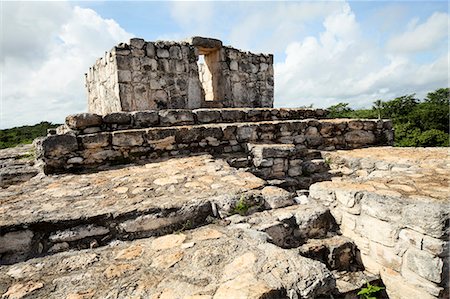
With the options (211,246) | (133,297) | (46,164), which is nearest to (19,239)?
(133,297)

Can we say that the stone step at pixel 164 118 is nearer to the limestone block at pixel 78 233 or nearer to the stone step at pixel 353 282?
the limestone block at pixel 78 233

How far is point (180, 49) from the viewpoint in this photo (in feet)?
20.2

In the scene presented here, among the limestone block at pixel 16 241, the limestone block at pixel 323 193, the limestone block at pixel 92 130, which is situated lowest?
the limestone block at pixel 16 241

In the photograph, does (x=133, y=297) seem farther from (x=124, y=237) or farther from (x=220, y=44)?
(x=220, y=44)

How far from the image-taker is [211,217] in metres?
2.40

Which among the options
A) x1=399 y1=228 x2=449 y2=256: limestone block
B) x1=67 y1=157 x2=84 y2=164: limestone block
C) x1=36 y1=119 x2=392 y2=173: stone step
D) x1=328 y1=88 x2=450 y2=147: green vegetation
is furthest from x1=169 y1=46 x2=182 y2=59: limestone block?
x1=328 y1=88 x2=450 y2=147: green vegetation

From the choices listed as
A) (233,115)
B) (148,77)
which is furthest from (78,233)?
(148,77)

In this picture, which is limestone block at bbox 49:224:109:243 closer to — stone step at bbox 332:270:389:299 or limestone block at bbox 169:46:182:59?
stone step at bbox 332:270:389:299

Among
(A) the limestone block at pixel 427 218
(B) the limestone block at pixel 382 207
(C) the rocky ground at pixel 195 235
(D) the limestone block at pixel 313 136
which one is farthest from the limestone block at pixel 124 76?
(A) the limestone block at pixel 427 218

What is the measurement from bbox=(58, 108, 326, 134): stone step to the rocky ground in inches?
41.5

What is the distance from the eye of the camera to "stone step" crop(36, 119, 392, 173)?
374cm

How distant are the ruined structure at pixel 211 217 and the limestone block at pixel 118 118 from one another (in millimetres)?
16

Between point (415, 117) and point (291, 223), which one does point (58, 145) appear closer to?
point (291, 223)

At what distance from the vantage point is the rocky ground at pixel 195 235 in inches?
60.7
